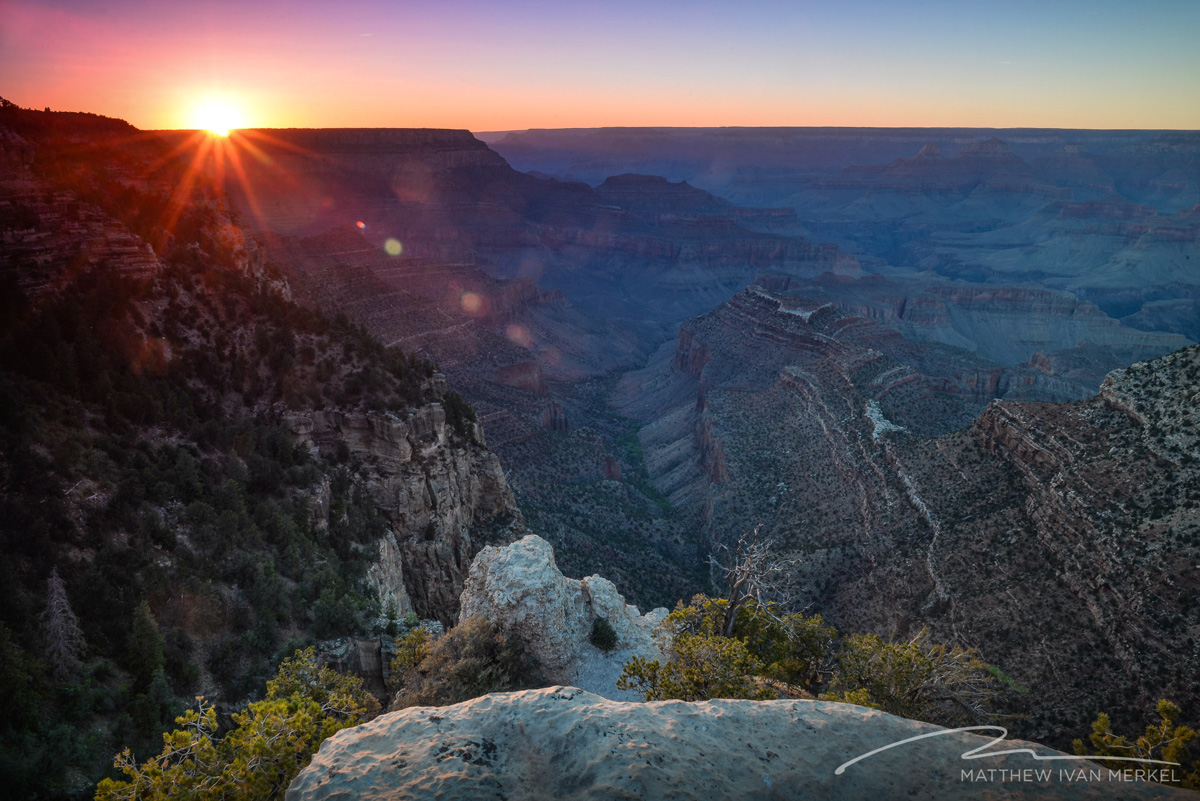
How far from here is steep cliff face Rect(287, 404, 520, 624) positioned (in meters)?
29.2

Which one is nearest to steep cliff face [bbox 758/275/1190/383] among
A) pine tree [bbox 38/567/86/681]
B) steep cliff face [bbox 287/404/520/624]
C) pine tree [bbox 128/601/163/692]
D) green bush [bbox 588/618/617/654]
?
steep cliff face [bbox 287/404/520/624]

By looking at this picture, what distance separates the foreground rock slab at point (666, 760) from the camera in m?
9.24

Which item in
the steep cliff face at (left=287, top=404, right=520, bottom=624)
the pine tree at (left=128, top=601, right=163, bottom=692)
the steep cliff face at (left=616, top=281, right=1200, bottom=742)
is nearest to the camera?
the pine tree at (left=128, top=601, right=163, bottom=692)

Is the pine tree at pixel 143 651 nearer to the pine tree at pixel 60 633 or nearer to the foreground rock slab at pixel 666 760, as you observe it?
the pine tree at pixel 60 633

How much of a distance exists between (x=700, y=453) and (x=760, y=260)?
128 meters

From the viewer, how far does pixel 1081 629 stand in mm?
24344

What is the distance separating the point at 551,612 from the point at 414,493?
39.5 feet

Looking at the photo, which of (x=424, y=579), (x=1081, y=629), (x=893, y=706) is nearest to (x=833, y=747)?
(x=893, y=706)

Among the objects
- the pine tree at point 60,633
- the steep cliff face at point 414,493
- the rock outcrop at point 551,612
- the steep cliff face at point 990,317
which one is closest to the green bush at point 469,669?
the rock outcrop at point 551,612

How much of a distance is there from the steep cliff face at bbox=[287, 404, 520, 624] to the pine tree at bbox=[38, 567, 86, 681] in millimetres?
11536

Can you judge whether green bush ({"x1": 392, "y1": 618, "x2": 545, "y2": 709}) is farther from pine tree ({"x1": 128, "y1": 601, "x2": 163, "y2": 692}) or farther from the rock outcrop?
pine tree ({"x1": 128, "y1": 601, "x2": 163, "y2": 692})

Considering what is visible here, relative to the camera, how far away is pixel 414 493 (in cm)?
3017

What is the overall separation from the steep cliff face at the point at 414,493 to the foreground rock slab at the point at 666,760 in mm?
17892

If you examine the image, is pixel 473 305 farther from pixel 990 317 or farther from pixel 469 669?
pixel 990 317
